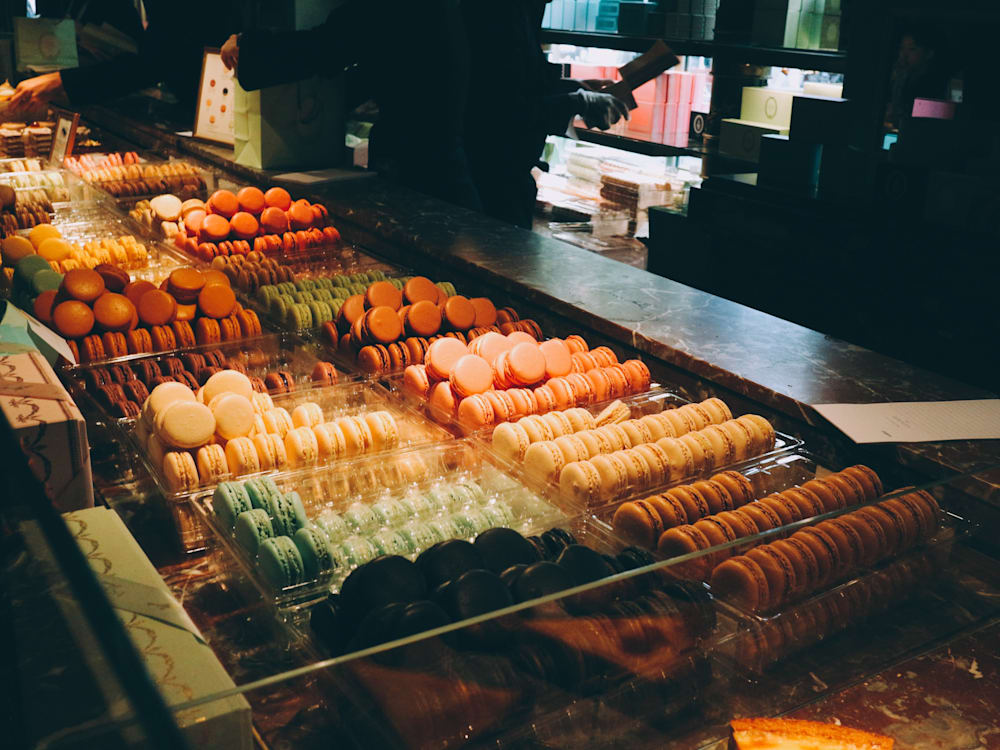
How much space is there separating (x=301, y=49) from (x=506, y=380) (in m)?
2.10

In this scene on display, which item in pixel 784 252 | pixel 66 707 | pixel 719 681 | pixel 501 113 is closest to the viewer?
pixel 66 707

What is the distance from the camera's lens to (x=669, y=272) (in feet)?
16.4

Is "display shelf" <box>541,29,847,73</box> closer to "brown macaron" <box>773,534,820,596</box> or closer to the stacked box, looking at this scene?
the stacked box

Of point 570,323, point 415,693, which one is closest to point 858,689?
point 415,693

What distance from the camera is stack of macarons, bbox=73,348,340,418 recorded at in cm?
192

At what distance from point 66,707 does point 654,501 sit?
970 millimetres

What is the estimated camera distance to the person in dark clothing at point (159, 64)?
4516mm

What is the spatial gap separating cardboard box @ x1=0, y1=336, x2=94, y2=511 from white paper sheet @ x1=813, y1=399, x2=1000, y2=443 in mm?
1233


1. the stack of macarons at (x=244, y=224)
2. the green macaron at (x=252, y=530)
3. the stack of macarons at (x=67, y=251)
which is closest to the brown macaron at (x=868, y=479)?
the green macaron at (x=252, y=530)

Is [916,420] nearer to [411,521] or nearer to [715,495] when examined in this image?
[715,495]

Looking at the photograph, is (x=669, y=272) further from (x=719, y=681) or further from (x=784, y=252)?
(x=719, y=681)

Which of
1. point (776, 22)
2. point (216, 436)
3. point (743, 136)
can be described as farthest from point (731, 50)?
point (216, 436)

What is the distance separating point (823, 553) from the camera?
1.33 meters

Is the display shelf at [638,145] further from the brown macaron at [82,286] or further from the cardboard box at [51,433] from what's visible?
the cardboard box at [51,433]
